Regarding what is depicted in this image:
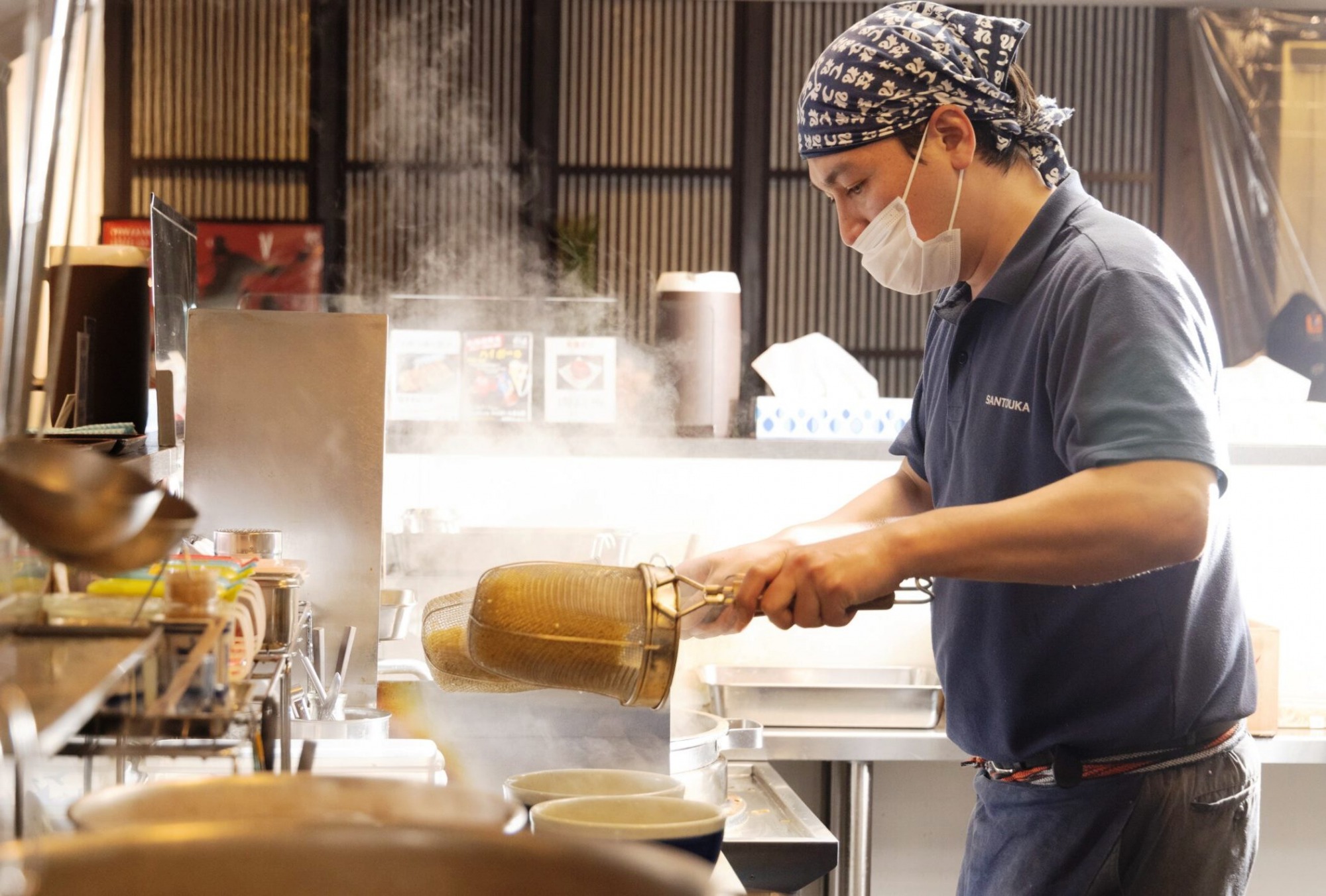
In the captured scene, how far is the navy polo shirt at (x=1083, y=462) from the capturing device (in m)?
1.22

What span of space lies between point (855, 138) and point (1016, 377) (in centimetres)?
33

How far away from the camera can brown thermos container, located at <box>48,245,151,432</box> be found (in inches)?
72.5

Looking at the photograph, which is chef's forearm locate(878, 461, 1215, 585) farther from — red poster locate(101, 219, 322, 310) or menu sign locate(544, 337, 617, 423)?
red poster locate(101, 219, 322, 310)

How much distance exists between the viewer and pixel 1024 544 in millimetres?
1173

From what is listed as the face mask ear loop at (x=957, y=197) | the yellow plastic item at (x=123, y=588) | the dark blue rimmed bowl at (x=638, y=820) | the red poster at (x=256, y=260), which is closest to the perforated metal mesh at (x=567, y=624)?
the dark blue rimmed bowl at (x=638, y=820)

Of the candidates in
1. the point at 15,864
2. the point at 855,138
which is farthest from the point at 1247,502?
the point at 15,864

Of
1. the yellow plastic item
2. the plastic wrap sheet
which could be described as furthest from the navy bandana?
the plastic wrap sheet

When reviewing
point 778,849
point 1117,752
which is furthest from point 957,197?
point 778,849

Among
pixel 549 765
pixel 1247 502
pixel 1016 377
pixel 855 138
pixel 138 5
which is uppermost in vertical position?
pixel 138 5

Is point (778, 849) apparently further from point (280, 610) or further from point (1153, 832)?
point (280, 610)

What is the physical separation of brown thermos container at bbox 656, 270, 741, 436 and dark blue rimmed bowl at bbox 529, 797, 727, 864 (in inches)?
76.8

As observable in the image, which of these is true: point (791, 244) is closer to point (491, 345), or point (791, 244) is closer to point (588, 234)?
point (588, 234)

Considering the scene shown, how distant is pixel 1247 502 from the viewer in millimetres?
3061

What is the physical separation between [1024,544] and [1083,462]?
4.3 inches
